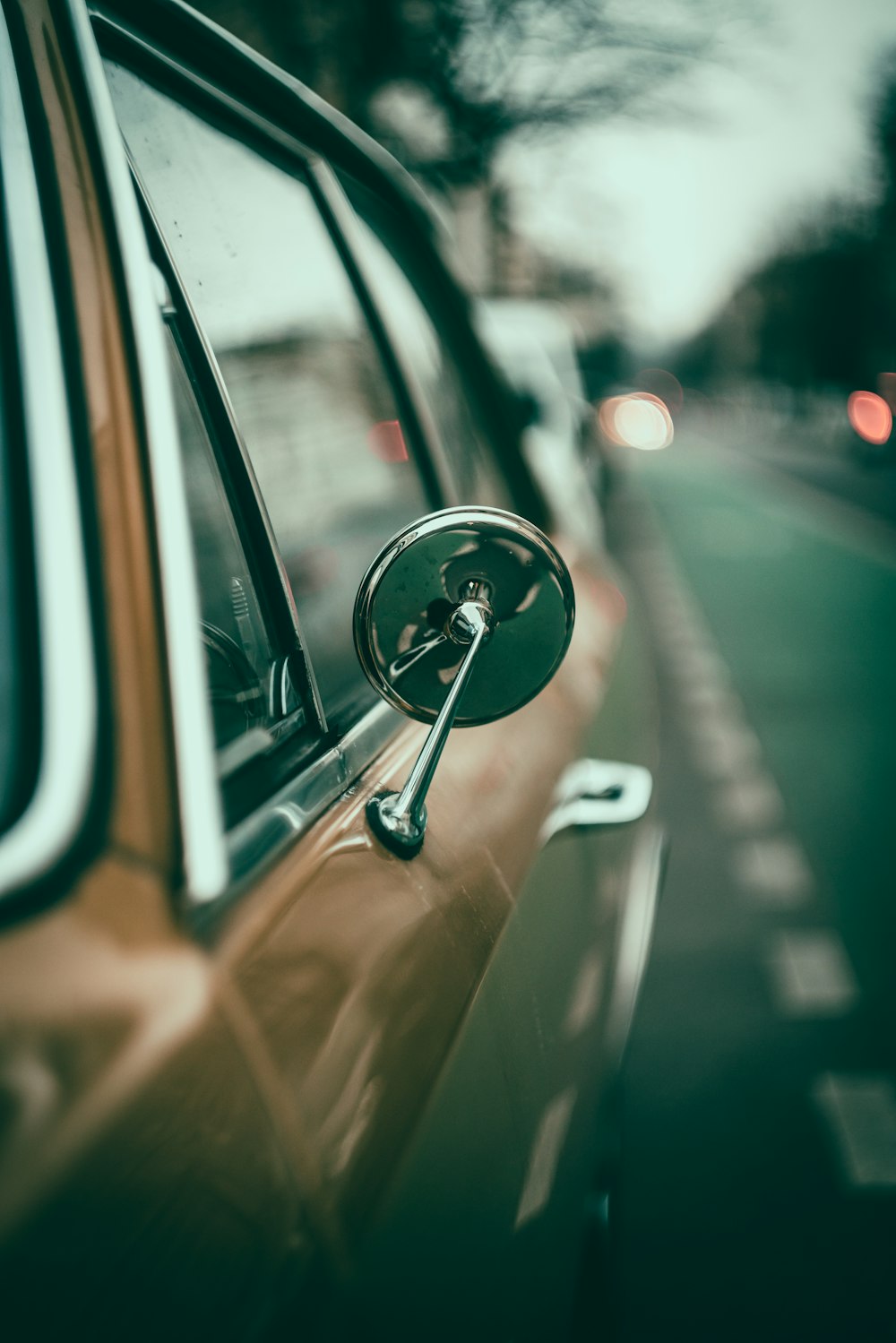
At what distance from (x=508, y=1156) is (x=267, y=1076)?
47 centimetres

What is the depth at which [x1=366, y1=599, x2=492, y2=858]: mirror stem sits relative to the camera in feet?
3.89

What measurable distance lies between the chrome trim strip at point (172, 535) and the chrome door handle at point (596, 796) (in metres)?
0.82

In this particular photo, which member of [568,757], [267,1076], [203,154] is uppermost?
[203,154]

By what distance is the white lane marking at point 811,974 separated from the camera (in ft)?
11.2

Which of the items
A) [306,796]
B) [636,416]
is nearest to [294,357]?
[306,796]

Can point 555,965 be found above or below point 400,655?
below

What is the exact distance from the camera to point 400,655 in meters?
1.24

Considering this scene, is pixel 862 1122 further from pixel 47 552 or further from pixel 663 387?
pixel 663 387

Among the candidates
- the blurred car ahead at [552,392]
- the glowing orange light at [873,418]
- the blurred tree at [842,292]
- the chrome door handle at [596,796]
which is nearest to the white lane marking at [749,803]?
the blurred car ahead at [552,392]

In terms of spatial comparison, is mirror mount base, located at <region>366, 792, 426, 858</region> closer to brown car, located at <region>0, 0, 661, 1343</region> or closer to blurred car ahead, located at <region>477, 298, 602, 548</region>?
brown car, located at <region>0, 0, 661, 1343</region>

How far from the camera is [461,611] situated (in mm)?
1259

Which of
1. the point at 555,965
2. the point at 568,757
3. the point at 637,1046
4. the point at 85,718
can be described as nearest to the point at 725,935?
the point at 637,1046

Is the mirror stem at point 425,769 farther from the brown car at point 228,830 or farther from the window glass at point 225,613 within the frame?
the window glass at point 225,613

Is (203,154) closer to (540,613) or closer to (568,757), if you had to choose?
(540,613)
